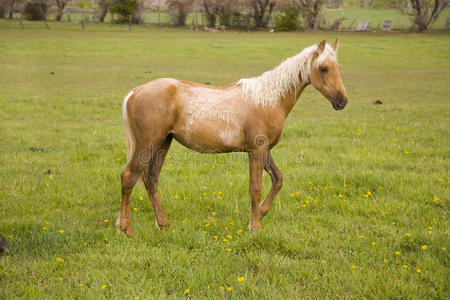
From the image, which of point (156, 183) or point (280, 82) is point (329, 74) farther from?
point (156, 183)

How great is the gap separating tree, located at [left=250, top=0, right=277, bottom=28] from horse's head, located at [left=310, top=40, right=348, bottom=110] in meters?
53.7

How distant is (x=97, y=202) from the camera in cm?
618

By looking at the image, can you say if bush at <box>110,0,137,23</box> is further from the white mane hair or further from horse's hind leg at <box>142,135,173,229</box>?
the white mane hair

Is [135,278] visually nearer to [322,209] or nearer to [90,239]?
[90,239]

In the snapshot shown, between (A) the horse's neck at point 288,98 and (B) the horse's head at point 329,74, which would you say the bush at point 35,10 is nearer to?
(A) the horse's neck at point 288,98

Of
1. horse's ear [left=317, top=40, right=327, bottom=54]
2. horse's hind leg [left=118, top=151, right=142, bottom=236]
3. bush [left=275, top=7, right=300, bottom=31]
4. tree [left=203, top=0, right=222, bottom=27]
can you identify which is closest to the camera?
horse's ear [left=317, top=40, right=327, bottom=54]

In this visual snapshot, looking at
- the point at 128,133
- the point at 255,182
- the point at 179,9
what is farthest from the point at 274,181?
the point at 179,9

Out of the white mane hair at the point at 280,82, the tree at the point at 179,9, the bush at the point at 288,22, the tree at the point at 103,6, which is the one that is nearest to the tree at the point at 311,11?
the bush at the point at 288,22

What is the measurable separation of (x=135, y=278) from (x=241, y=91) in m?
2.58

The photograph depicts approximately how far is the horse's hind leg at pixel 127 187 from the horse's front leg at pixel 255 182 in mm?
1416

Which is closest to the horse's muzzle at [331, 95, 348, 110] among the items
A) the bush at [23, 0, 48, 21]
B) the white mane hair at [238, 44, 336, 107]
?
the white mane hair at [238, 44, 336, 107]

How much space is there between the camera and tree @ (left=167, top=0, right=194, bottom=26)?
57625 mm

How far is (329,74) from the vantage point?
4.80 metres

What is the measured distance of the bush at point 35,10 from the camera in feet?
198
